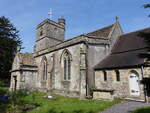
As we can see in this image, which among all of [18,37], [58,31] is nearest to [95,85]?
[58,31]

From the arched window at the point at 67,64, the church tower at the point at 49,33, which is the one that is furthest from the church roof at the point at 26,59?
the arched window at the point at 67,64

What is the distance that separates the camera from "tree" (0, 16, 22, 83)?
34312 millimetres

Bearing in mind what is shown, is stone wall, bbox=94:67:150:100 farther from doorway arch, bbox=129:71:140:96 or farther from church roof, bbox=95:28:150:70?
church roof, bbox=95:28:150:70

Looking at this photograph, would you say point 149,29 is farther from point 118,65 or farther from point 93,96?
point 93,96

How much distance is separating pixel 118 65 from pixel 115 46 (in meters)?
5.57

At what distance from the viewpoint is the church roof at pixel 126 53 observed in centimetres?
1652

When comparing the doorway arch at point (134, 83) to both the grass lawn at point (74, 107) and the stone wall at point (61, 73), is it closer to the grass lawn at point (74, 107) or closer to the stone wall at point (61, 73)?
the grass lawn at point (74, 107)

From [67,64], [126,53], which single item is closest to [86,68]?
[67,64]

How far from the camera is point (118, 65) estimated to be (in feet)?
56.3

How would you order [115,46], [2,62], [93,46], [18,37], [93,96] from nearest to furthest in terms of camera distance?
[93,96] → [93,46] → [115,46] → [2,62] → [18,37]

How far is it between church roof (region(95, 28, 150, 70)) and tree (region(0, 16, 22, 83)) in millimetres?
22604

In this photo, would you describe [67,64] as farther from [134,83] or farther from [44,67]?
[134,83]

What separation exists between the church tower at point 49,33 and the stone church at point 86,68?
5729mm

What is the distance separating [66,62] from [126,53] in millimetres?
8055
